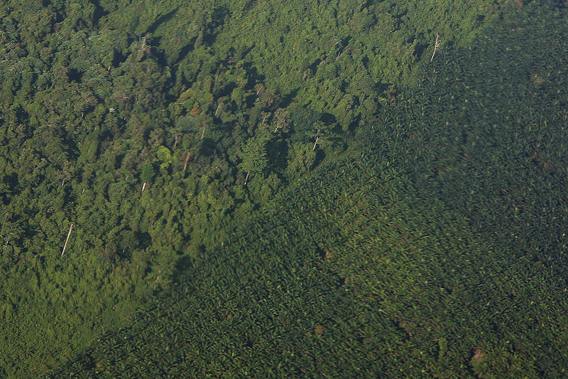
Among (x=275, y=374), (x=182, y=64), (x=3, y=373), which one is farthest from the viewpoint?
(x=182, y=64)

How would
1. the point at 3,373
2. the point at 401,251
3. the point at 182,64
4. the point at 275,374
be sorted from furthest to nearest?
the point at 182,64
the point at 401,251
the point at 3,373
the point at 275,374

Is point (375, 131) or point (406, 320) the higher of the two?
point (375, 131)

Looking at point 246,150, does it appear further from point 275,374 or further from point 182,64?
point 275,374

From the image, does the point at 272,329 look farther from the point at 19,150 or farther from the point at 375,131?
the point at 19,150

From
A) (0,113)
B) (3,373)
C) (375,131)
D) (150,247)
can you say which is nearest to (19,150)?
(0,113)

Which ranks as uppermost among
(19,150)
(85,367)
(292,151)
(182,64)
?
(19,150)

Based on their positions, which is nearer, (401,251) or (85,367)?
(85,367)

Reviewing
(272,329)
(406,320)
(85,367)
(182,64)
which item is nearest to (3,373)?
(85,367)
